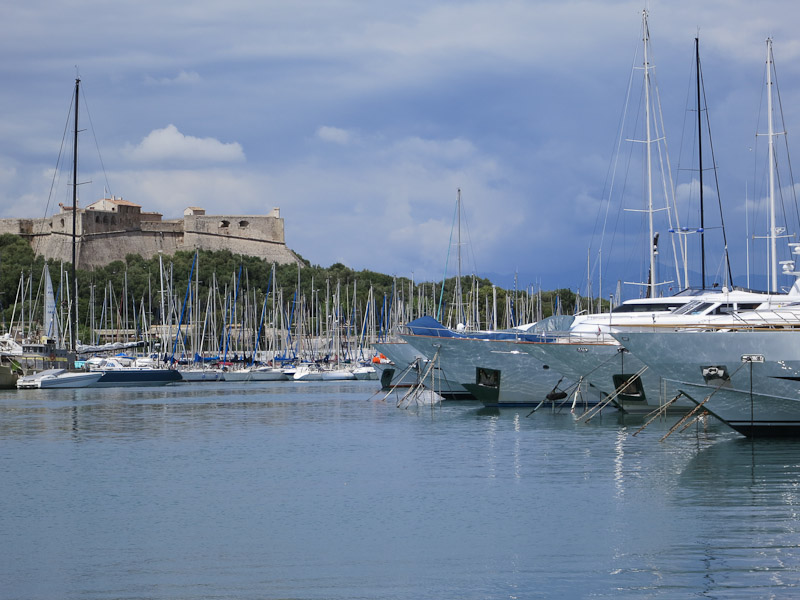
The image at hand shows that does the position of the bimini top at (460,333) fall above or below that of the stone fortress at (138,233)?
below

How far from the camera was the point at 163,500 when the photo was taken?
61.3 feet

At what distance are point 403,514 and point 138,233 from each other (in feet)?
381

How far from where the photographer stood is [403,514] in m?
16.8

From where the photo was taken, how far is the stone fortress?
122 m

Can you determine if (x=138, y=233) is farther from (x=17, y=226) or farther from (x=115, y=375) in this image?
(x=115, y=375)

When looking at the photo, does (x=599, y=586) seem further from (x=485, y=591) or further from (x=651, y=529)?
(x=651, y=529)

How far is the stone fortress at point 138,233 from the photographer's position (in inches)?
4803

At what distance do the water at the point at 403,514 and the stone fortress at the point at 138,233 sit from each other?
94452mm

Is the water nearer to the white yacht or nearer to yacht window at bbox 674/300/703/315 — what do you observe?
the white yacht

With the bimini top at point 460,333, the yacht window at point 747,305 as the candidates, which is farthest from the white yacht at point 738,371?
the bimini top at point 460,333

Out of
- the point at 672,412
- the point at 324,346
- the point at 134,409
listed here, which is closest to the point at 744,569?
the point at 672,412

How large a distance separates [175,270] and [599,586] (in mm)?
102731

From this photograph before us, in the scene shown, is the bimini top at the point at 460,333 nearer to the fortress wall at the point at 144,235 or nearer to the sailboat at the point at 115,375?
the sailboat at the point at 115,375

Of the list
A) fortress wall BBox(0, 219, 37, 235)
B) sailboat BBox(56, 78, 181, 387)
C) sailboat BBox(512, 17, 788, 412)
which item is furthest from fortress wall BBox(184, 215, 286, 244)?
sailboat BBox(512, 17, 788, 412)
